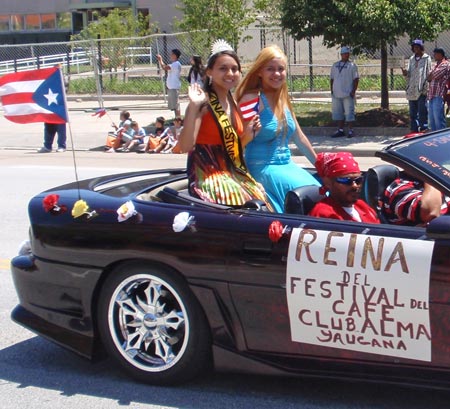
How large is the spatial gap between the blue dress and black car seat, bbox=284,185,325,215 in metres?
0.63

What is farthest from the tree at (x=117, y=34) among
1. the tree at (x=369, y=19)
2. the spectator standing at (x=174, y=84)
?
the tree at (x=369, y=19)

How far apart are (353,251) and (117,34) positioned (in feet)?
92.5

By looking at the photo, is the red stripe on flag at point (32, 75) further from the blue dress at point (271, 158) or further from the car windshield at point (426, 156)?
the car windshield at point (426, 156)

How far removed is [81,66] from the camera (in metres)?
30.1

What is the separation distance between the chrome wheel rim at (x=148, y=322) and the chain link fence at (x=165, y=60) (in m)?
18.7

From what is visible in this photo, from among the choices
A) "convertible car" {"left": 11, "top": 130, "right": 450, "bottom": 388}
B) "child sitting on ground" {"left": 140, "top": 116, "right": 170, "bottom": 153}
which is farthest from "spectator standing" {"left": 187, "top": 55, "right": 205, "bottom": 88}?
"child sitting on ground" {"left": 140, "top": 116, "right": 170, "bottom": 153}

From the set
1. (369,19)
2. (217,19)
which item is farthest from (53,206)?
(217,19)

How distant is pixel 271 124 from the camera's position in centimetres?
587

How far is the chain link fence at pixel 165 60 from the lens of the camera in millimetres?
24141

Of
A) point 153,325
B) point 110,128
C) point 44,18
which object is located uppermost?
point 44,18

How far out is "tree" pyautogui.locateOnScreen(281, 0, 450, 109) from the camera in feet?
55.0

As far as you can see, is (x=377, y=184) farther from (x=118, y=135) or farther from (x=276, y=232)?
(x=118, y=135)

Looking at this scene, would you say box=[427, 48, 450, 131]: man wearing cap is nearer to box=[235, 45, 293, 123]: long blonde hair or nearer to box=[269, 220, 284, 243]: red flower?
box=[235, 45, 293, 123]: long blonde hair

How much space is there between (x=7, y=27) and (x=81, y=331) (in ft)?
158
